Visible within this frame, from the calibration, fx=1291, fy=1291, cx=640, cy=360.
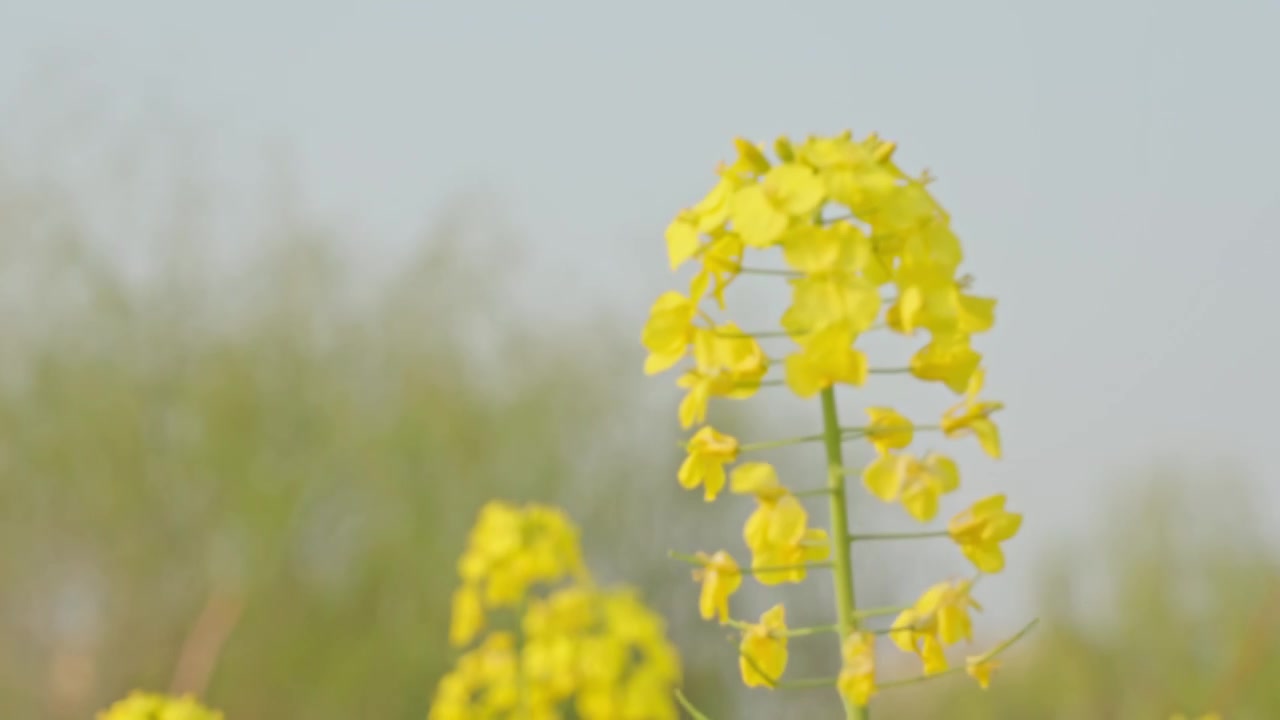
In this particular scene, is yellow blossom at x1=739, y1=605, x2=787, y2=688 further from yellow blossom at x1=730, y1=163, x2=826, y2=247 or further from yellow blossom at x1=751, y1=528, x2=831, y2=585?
yellow blossom at x1=730, y1=163, x2=826, y2=247

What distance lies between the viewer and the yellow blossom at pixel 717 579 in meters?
1.17

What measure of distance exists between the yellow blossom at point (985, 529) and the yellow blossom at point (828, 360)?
0.63 ft

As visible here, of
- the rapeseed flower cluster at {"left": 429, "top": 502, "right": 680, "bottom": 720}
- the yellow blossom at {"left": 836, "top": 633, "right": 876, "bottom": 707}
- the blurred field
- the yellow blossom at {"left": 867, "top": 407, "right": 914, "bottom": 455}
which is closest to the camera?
the yellow blossom at {"left": 836, "top": 633, "right": 876, "bottom": 707}

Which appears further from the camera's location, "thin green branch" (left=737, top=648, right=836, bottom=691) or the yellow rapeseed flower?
the yellow rapeseed flower

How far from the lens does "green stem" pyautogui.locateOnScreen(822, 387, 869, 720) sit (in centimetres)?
107

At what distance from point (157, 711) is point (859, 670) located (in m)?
0.87

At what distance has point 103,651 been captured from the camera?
223 inches

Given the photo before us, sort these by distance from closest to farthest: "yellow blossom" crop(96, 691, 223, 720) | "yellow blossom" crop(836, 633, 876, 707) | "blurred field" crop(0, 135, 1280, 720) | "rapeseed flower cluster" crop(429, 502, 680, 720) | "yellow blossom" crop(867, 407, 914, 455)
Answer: "yellow blossom" crop(836, 633, 876, 707) < "yellow blossom" crop(867, 407, 914, 455) < "yellow blossom" crop(96, 691, 223, 720) < "rapeseed flower cluster" crop(429, 502, 680, 720) < "blurred field" crop(0, 135, 1280, 720)

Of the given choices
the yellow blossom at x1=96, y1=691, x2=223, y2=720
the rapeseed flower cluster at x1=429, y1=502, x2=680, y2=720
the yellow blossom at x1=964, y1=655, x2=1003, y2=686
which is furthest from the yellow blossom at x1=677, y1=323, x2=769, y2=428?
the rapeseed flower cluster at x1=429, y1=502, x2=680, y2=720

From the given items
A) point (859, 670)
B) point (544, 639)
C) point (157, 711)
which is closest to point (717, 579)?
point (859, 670)

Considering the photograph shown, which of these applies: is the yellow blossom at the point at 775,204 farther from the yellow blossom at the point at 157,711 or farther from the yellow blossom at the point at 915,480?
the yellow blossom at the point at 157,711

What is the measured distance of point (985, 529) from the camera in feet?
3.75

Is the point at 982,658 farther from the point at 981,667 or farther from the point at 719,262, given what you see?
the point at 719,262

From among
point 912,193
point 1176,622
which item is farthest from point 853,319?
point 1176,622
